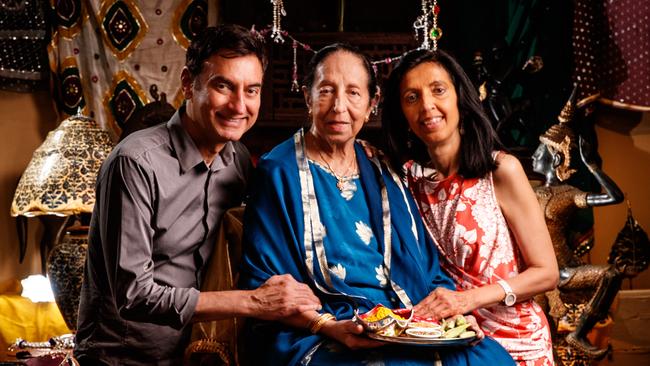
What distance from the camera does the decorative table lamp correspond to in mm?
3426

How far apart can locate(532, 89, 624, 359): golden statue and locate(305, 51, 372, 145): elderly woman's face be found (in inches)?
54.7

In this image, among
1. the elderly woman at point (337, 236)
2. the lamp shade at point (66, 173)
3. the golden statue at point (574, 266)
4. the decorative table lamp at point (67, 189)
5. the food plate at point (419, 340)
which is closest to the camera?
the food plate at point (419, 340)

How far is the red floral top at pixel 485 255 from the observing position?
2.21 metres

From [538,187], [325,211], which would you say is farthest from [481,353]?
[538,187]

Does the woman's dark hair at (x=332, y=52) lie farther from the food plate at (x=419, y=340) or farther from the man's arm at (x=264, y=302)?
the food plate at (x=419, y=340)

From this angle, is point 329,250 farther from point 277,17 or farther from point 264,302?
point 277,17

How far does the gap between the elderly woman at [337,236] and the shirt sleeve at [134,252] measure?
217mm

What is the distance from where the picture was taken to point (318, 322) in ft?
6.34

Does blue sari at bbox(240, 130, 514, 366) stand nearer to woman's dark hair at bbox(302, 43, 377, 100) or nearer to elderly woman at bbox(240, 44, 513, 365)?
elderly woman at bbox(240, 44, 513, 365)

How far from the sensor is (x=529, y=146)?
4195 millimetres

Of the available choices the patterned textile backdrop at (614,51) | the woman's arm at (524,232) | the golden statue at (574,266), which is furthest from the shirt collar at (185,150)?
the patterned textile backdrop at (614,51)

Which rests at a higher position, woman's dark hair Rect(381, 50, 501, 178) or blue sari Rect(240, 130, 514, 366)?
woman's dark hair Rect(381, 50, 501, 178)

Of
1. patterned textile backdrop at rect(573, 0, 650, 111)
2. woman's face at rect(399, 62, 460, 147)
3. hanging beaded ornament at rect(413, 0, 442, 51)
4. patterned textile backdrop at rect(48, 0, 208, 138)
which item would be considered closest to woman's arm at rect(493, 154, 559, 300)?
woman's face at rect(399, 62, 460, 147)

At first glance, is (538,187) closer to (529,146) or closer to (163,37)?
(529,146)
